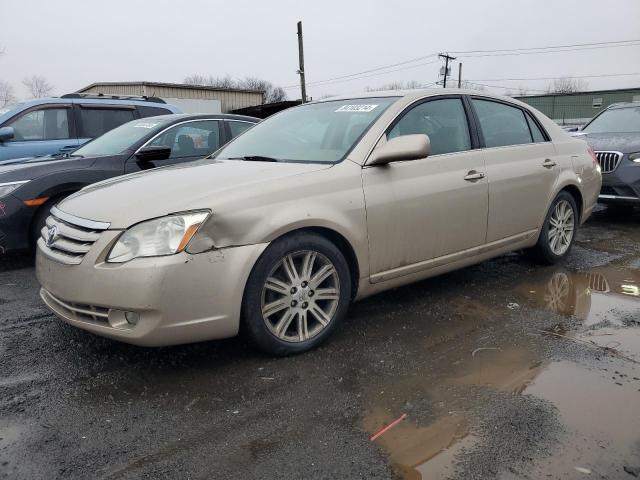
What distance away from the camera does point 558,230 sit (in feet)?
16.5

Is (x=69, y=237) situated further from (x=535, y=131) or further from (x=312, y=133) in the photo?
(x=535, y=131)

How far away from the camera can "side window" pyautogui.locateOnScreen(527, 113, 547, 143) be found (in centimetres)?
482

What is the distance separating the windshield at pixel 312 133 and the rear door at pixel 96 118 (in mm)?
4163

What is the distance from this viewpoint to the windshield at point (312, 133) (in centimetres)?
361

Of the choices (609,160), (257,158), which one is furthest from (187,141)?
(609,160)

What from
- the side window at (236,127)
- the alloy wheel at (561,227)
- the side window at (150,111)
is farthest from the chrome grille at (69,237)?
the side window at (150,111)

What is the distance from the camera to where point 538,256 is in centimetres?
501

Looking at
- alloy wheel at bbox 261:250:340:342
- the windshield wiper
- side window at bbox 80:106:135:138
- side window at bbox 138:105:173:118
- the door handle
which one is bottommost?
alloy wheel at bbox 261:250:340:342

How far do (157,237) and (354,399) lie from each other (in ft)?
4.35

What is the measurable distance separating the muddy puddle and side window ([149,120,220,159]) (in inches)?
144

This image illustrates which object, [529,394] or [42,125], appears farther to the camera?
[42,125]

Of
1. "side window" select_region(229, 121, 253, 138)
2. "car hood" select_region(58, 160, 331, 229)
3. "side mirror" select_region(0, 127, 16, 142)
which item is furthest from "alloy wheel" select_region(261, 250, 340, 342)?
"side mirror" select_region(0, 127, 16, 142)

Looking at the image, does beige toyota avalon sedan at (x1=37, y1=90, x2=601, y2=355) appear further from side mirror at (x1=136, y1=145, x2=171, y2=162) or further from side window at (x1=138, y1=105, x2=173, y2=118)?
side window at (x1=138, y1=105, x2=173, y2=118)

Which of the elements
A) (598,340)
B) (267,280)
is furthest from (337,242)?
(598,340)
